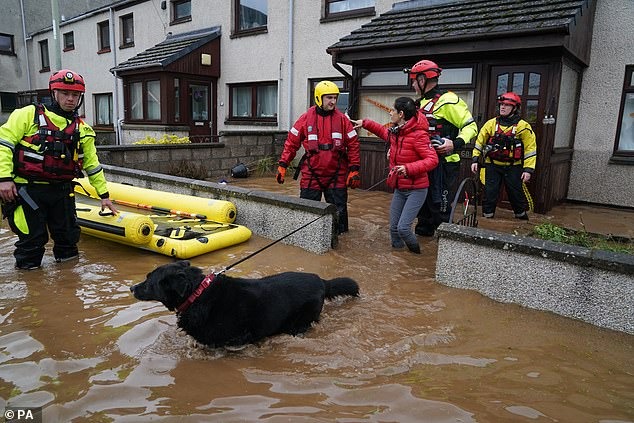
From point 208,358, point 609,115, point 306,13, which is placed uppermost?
point 306,13

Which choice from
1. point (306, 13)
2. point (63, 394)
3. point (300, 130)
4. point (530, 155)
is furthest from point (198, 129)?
point (63, 394)

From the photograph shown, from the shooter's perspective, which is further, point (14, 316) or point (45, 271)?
point (45, 271)

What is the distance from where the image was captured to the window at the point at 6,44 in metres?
25.2

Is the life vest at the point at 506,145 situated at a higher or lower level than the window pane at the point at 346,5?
lower

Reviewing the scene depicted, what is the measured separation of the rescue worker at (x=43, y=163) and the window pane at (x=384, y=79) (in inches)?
242

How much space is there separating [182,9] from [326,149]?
13.8 meters

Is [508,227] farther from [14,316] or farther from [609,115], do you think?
[14,316]

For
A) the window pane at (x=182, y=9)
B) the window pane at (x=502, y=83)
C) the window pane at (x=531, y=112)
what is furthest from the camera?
the window pane at (x=182, y=9)

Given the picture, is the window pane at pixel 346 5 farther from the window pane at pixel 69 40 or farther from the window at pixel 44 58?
the window at pixel 44 58

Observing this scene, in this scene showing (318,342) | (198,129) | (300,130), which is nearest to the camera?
(318,342)

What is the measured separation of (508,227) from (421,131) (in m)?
2.46

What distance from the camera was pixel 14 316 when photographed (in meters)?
3.81

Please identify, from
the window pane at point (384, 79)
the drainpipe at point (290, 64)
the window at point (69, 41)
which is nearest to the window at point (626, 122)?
the window pane at point (384, 79)

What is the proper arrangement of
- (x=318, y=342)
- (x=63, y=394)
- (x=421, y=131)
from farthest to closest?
(x=421, y=131) < (x=318, y=342) < (x=63, y=394)
